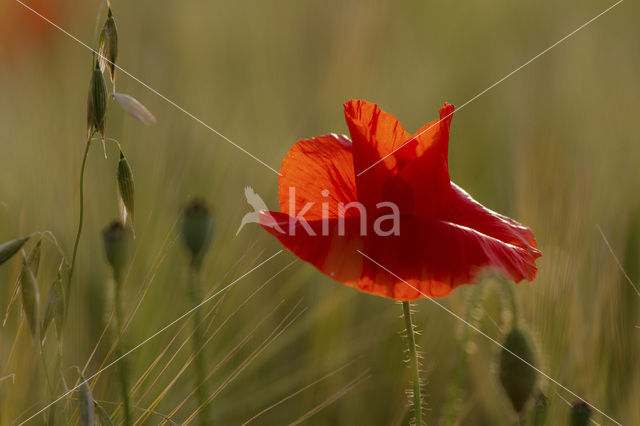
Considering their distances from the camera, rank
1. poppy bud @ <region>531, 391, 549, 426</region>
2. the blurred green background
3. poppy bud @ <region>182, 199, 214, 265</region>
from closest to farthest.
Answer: poppy bud @ <region>182, 199, 214, 265</region> < poppy bud @ <region>531, 391, 549, 426</region> < the blurred green background

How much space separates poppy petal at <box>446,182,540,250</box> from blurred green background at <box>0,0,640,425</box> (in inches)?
4.0

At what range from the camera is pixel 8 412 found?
55 centimetres

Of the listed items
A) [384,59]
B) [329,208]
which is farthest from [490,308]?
[384,59]

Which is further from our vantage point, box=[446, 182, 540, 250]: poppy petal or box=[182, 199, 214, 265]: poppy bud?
box=[446, 182, 540, 250]: poppy petal

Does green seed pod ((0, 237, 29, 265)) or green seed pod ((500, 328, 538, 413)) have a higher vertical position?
green seed pod ((0, 237, 29, 265))

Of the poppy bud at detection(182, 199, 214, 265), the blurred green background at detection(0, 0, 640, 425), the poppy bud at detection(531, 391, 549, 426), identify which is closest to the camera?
the poppy bud at detection(182, 199, 214, 265)

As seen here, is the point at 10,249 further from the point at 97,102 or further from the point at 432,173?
the point at 432,173

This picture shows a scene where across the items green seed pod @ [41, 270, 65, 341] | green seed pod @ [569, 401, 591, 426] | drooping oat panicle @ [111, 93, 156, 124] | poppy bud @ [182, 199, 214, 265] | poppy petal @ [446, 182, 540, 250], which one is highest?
drooping oat panicle @ [111, 93, 156, 124]

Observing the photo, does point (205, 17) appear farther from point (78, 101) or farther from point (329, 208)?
point (329, 208)

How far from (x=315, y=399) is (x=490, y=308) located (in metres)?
0.29

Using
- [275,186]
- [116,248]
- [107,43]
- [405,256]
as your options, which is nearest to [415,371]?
[405,256]

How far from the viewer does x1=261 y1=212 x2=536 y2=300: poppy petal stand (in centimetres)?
43

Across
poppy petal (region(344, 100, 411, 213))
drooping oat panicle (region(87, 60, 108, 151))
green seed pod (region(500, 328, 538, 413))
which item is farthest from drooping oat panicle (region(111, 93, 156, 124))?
green seed pod (region(500, 328, 538, 413))

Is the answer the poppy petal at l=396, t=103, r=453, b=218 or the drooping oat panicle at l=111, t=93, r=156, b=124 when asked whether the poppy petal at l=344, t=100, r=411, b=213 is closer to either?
the poppy petal at l=396, t=103, r=453, b=218
